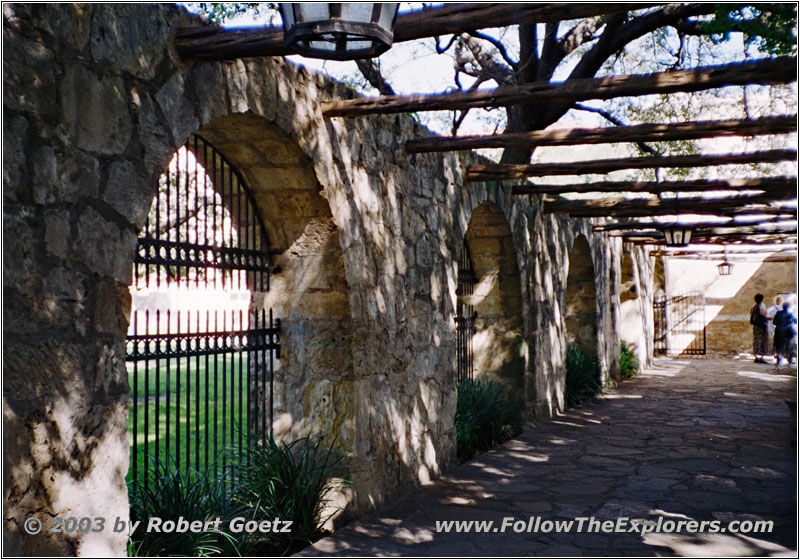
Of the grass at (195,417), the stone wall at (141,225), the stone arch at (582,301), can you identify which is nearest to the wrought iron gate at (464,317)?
the stone wall at (141,225)

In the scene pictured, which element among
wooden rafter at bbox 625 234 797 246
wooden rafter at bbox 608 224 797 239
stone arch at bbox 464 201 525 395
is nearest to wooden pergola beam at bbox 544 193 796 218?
stone arch at bbox 464 201 525 395

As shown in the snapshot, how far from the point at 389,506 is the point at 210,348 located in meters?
1.78

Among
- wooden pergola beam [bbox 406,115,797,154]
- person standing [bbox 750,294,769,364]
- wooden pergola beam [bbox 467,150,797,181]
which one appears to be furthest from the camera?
person standing [bbox 750,294,769,364]

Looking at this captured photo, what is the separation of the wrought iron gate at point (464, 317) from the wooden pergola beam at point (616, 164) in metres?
1.44

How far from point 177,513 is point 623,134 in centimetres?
369

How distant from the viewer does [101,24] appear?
3.20 metres

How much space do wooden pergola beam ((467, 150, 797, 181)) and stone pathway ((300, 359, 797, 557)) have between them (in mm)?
2446

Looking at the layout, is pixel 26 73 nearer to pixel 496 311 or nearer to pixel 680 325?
pixel 496 311

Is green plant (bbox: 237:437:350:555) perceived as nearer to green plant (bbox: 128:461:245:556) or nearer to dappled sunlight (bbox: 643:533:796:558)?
green plant (bbox: 128:461:245:556)

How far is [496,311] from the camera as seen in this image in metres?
8.61

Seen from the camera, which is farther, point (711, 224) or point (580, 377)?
point (711, 224)

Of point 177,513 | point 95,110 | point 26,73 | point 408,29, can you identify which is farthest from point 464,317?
point 26,73

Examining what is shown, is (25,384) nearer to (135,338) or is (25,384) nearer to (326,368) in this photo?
(135,338)

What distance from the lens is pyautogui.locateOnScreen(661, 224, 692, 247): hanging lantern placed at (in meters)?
10.6
